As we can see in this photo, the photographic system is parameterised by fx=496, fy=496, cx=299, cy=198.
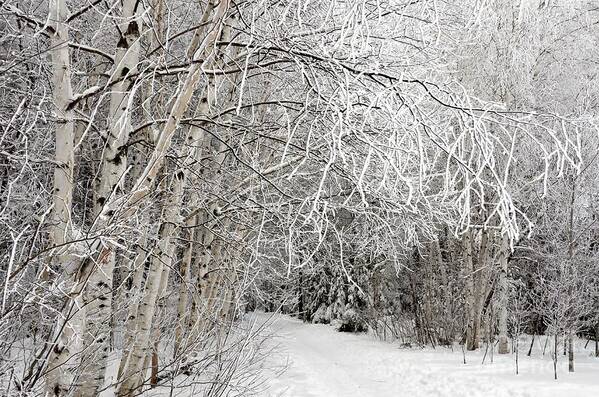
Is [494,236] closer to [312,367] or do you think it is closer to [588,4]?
[312,367]

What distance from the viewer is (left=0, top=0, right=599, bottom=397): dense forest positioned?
99.2 inches

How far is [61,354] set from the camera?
9.12 feet

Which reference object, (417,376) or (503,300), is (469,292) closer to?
(503,300)

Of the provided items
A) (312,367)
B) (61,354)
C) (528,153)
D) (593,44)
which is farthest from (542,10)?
(61,354)

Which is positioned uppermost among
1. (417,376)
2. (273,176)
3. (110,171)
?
(273,176)

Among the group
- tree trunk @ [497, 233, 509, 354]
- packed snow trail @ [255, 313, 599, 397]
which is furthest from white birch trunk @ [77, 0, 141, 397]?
tree trunk @ [497, 233, 509, 354]

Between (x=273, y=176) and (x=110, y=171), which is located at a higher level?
(x=273, y=176)

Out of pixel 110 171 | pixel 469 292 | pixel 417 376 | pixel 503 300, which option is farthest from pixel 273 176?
pixel 469 292

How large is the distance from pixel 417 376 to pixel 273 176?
5715 mm

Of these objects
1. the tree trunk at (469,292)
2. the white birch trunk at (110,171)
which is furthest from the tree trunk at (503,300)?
the white birch trunk at (110,171)

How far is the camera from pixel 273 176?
7621 mm

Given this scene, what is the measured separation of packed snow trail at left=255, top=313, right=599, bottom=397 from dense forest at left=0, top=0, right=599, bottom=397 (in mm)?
777

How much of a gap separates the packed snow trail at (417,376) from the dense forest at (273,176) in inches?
30.6

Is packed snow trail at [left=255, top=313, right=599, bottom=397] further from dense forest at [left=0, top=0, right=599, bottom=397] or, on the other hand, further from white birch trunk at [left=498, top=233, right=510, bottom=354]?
dense forest at [left=0, top=0, right=599, bottom=397]
